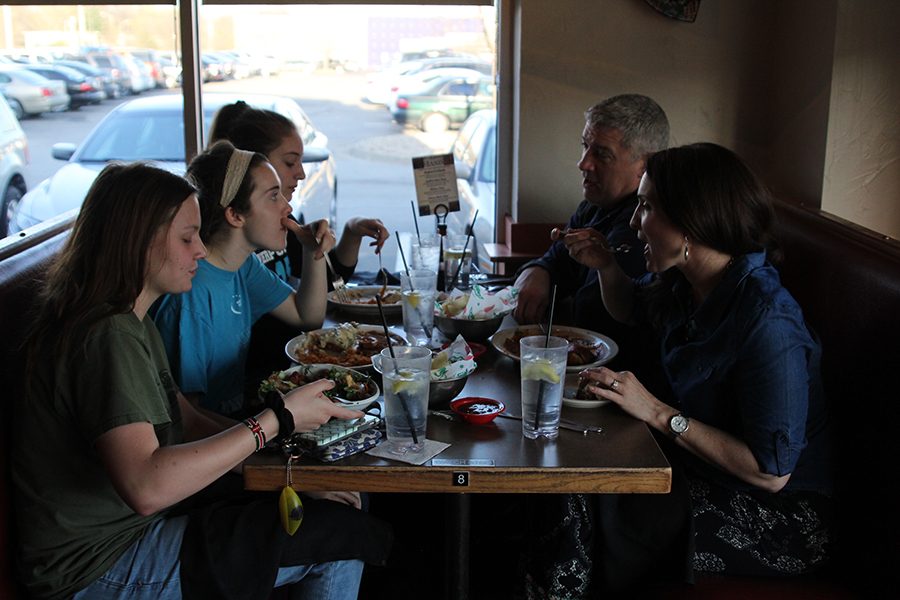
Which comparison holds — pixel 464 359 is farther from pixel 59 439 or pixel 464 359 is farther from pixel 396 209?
pixel 396 209

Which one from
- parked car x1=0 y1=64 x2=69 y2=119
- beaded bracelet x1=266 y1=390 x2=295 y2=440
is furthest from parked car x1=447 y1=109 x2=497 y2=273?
beaded bracelet x1=266 y1=390 x2=295 y2=440

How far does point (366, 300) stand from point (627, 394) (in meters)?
1.13

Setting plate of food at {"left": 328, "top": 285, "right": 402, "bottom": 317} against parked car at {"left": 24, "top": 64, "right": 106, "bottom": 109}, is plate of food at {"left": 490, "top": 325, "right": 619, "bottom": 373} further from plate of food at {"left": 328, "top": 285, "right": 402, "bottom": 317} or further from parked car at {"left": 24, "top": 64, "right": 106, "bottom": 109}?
parked car at {"left": 24, "top": 64, "right": 106, "bottom": 109}

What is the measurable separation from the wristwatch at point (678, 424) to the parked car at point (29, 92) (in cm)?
323

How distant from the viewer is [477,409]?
5.90 ft

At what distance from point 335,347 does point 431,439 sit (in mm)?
582

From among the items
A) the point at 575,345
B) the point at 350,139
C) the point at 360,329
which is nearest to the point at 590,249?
the point at 575,345

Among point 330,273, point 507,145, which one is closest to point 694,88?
point 507,145

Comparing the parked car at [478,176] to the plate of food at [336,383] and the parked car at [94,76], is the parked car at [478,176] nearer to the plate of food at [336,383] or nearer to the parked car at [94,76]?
the parked car at [94,76]

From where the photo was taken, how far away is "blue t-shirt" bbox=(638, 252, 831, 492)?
1748 millimetres

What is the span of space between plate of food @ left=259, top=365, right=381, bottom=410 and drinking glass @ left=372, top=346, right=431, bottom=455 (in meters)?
0.14

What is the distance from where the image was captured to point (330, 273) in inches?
120

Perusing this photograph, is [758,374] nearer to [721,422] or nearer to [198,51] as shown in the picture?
[721,422]

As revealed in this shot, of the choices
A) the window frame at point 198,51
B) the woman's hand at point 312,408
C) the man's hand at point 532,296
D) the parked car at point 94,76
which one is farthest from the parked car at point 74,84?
the woman's hand at point 312,408
